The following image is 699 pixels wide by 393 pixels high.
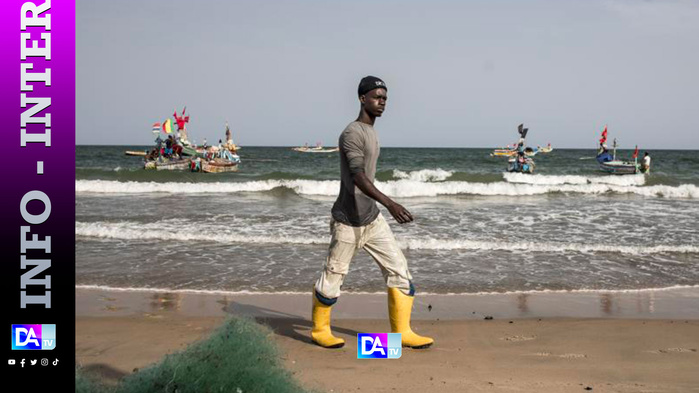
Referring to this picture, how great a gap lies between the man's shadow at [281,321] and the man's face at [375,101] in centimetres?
209

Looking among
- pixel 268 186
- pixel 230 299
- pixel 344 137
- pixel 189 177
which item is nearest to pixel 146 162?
pixel 189 177

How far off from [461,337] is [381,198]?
1772 millimetres

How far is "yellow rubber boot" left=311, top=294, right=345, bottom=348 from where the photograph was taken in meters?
4.70

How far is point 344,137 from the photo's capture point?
433 centimetres

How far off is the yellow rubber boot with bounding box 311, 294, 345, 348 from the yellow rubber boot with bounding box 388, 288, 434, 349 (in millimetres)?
490

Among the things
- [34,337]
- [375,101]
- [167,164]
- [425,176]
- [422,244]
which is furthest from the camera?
[425,176]

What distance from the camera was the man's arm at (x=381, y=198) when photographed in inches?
161

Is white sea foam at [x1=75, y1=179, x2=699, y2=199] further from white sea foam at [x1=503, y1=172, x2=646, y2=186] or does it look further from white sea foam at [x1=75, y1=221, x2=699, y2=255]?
white sea foam at [x1=75, y1=221, x2=699, y2=255]

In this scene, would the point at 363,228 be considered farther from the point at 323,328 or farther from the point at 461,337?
the point at 461,337

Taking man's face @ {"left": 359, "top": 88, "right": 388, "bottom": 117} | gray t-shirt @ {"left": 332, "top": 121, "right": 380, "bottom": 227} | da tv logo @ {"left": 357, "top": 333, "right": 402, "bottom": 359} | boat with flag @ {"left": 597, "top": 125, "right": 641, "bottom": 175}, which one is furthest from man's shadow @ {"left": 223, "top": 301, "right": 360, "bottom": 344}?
boat with flag @ {"left": 597, "top": 125, "right": 641, "bottom": 175}

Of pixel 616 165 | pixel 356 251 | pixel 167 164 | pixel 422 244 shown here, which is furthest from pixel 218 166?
pixel 356 251

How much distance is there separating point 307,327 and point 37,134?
3341 mm

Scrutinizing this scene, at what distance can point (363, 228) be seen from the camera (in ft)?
14.7

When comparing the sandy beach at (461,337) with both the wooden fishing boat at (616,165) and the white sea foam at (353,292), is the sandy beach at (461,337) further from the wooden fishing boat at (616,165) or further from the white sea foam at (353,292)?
the wooden fishing boat at (616,165)
